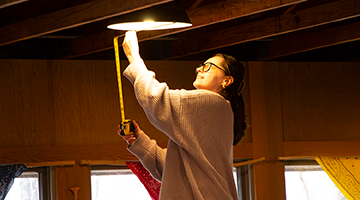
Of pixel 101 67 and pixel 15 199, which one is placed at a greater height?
pixel 101 67

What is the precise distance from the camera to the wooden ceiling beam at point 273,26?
324cm

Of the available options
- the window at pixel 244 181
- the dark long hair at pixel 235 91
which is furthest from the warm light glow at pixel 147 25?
the window at pixel 244 181

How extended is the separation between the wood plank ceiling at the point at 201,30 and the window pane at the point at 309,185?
39.2 inches

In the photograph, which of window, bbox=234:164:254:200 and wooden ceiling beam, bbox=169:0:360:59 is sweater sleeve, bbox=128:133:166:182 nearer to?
wooden ceiling beam, bbox=169:0:360:59

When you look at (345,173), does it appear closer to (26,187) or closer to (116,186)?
(116,186)

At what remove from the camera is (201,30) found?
14.1 feet

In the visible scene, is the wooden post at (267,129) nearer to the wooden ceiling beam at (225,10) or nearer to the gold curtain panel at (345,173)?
the gold curtain panel at (345,173)

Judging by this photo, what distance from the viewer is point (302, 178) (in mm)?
4438

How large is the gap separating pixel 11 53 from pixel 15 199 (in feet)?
3.70

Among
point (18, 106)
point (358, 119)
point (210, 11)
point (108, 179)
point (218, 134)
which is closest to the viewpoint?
point (218, 134)

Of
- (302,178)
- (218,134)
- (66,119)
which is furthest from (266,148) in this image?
(218,134)

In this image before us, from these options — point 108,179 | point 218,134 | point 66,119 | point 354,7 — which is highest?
point 354,7

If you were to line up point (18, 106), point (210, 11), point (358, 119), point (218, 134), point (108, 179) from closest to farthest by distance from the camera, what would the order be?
point (218, 134), point (210, 11), point (18, 106), point (108, 179), point (358, 119)

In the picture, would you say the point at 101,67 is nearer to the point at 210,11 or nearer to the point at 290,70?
the point at 210,11
